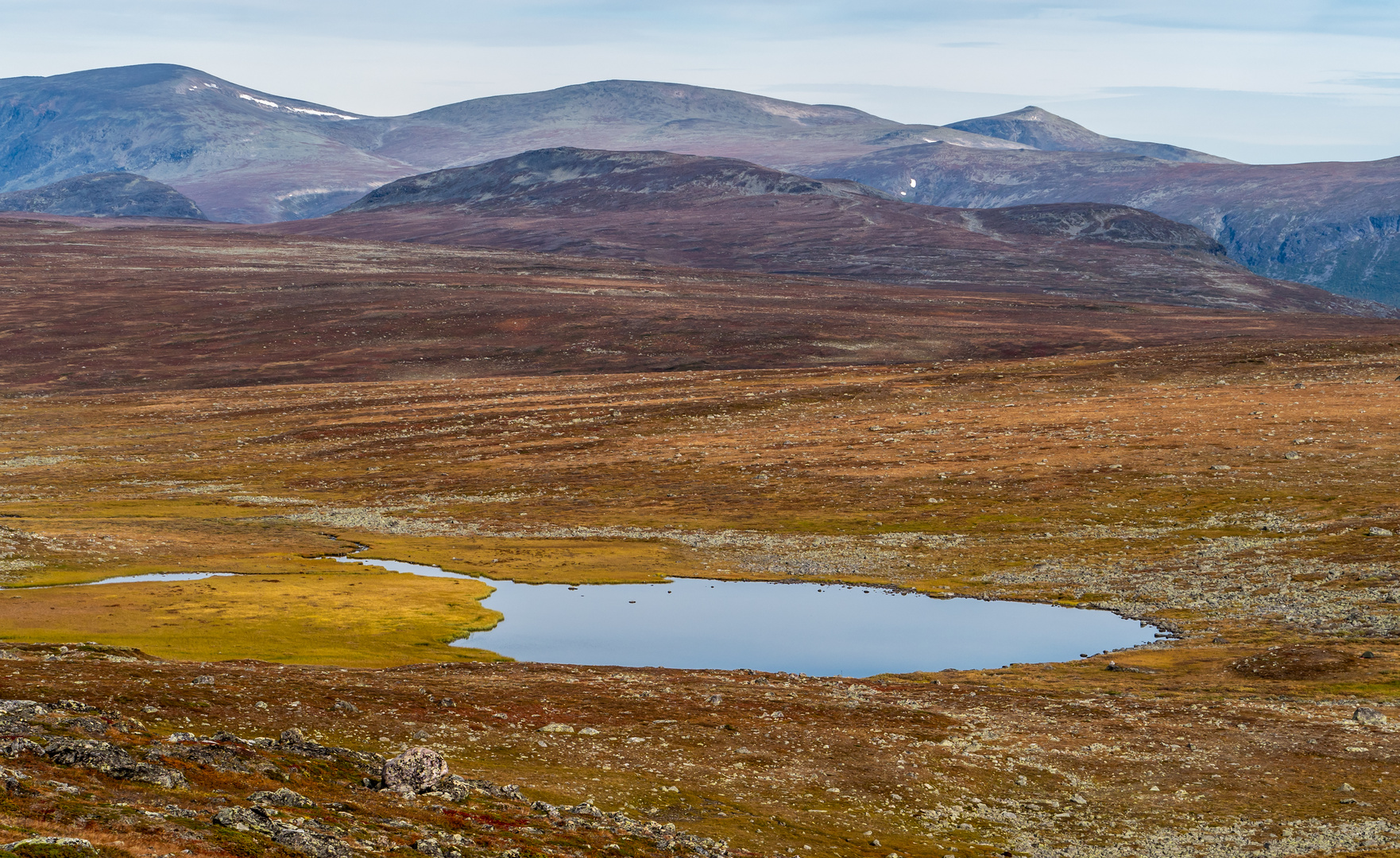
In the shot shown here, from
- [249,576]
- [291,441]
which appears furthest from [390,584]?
[291,441]

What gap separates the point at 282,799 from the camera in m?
23.6

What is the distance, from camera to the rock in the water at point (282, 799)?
2348 centimetres

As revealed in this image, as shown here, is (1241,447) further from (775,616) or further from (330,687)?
(330,687)

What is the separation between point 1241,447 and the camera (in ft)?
283

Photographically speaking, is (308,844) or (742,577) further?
(742,577)

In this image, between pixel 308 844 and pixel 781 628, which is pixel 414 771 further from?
pixel 781 628

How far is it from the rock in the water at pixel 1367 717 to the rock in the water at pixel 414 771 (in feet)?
86.3

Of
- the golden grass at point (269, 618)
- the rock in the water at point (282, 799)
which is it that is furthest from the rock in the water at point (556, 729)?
the golden grass at point (269, 618)

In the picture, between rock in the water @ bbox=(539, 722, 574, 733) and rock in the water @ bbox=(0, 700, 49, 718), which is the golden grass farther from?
rock in the water @ bbox=(0, 700, 49, 718)

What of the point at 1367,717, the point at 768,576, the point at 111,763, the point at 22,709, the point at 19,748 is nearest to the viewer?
the point at 19,748

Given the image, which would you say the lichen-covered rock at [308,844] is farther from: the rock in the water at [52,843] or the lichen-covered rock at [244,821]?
the rock in the water at [52,843]

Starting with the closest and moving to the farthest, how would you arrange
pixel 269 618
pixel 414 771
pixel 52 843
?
pixel 52 843 → pixel 414 771 → pixel 269 618

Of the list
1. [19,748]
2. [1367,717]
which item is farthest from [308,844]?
[1367,717]

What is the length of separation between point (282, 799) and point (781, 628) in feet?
117
